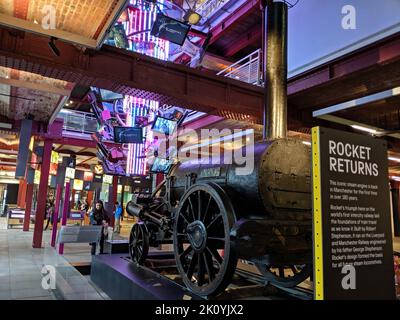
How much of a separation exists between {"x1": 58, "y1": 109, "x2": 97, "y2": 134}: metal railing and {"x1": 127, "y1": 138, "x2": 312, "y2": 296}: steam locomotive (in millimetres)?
16679

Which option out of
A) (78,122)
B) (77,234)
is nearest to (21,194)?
(78,122)

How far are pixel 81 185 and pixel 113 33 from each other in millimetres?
16128

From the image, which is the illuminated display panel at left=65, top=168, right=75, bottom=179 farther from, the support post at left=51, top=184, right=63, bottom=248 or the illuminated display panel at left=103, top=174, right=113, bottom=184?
the support post at left=51, top=184, right=63, bottom=248

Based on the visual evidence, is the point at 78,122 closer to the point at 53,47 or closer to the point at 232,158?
the point at 53,47

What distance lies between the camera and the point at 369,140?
236 cm

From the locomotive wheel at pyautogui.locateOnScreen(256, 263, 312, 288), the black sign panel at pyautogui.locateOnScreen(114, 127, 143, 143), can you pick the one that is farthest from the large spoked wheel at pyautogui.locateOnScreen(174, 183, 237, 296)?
the black sign panel at pyautogui.locateOnScreen(114, 127, 143, 143)

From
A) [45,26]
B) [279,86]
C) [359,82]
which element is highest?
[359,82]

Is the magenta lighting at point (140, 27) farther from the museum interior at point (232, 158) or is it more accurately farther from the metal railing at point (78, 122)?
the metal railing at point (78, 122)

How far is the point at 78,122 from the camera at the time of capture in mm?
20375

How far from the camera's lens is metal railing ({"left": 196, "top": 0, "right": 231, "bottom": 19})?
50.4 ft

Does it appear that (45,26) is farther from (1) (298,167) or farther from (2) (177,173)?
(1) (298,167)

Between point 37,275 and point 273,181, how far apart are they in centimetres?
627

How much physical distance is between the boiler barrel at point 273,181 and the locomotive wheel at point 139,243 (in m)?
2.43

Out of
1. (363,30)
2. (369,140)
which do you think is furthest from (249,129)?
(369,140)
